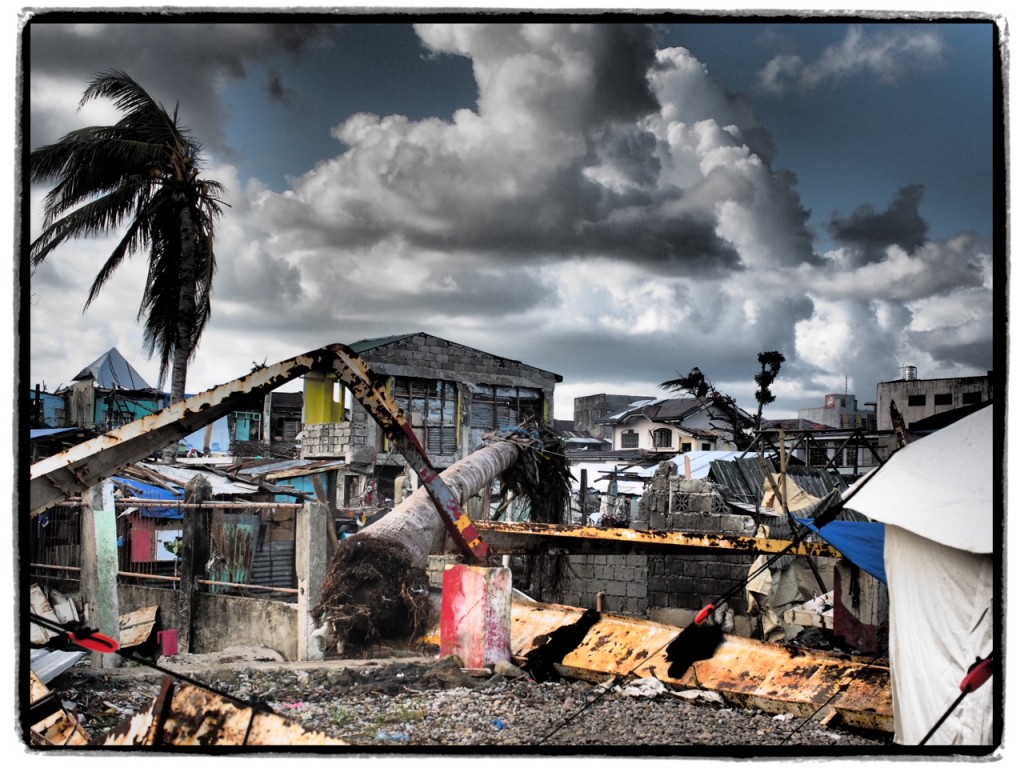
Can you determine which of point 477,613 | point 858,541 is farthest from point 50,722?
point 858,541

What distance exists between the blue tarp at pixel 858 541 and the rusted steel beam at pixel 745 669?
1.06 meters

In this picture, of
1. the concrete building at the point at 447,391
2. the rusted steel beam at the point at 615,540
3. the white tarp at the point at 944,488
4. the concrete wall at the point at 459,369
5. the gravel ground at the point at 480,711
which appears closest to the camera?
the white tarp at the point at 944,488

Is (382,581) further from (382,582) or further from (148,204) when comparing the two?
(148,204)

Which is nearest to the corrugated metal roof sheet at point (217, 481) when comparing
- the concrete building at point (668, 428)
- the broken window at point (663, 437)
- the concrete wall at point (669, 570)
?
the concrete wall at point (669, 570)

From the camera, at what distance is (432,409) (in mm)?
9570

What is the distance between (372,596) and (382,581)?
229 mm

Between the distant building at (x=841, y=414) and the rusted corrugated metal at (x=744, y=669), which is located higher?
the distant building at (x=841, y=414)

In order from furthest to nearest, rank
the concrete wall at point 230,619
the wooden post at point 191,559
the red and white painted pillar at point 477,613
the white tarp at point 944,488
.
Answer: the wooden post at point 191,559, the concrete wall at point 230,619, the red and white painted pillar at point 477,613, the white tarp at point 944,488

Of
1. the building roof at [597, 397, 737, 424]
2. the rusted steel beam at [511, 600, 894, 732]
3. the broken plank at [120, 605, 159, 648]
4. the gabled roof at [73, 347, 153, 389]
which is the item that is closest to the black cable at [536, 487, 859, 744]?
the rusted steel beam at [511, 600, 894, 732]

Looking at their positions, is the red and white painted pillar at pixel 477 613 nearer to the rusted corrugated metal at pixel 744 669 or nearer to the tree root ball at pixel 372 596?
the rusted corrugated metal at pixel 744 669

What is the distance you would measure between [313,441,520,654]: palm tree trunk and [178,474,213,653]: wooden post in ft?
8.64

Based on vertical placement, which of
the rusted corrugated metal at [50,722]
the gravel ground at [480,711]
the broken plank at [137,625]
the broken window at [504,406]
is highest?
the broken window at [504,406]

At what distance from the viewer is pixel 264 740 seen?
4289mm

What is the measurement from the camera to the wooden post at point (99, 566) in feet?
23.8
